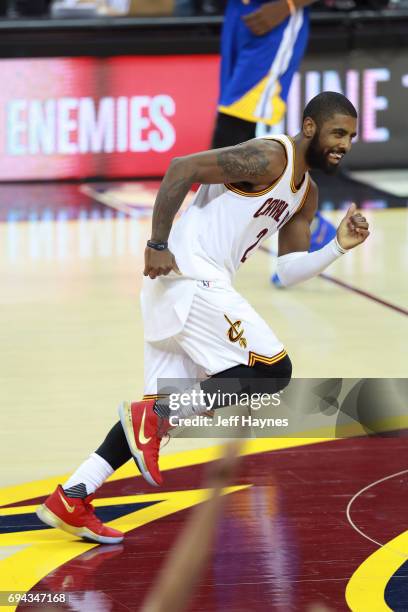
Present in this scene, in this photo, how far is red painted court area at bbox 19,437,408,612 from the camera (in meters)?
3.70

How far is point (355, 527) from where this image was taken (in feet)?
13.9

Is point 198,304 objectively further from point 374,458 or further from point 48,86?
point 48,86

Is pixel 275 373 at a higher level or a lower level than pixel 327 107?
lower

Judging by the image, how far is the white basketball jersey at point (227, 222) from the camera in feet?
13.6

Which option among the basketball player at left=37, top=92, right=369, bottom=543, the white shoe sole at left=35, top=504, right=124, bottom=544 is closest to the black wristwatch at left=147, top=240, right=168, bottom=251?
the basketball player at left=37, top=92, right=369, bottom=543

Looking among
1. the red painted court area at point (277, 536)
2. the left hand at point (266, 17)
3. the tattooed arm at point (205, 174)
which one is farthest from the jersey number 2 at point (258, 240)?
the left hand at point (266, 17)

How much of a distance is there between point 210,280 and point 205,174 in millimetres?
337

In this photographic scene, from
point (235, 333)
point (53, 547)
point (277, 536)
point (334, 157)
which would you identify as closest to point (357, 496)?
point (277, 536)

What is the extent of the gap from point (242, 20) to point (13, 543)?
4.82 m

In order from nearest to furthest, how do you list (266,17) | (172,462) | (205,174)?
1. (205,174)
2. (172,462)
3. (266,17)

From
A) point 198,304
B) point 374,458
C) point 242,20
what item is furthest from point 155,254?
point 242,20

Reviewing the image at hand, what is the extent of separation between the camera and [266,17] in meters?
7.99

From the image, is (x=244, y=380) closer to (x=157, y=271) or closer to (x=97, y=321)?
(x=157, y=271)

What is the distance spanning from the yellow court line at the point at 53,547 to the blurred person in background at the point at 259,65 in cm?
366
